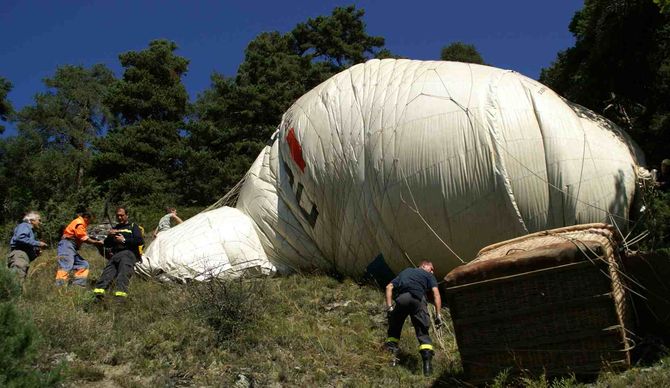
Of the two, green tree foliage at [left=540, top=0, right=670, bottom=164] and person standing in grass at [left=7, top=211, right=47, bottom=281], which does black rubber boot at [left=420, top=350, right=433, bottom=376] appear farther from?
green tree foliage at [left=540, top=0, right=670, bottom=164]

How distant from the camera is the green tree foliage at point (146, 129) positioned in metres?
27.5

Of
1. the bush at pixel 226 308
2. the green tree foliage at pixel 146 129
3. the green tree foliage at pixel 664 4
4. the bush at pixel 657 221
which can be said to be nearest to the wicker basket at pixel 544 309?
the bush at pixel 657 221

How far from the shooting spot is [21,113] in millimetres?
35469

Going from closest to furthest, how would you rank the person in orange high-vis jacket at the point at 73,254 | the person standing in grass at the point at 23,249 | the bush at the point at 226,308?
1. the bush at the point at 226,308
2. the person standing in grass at the point at 23,249
3. the person in orange high-vis jacket at the point at 73,254

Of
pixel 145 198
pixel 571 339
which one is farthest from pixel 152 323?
pixel 145 198

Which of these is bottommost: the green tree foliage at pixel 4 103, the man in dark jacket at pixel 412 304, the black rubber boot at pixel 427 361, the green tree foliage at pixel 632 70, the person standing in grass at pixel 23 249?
the black rubber boot at pixel 427 361

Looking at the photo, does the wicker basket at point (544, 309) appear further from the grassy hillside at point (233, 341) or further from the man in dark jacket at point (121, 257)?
the man in dark jacket at point (121, 257)

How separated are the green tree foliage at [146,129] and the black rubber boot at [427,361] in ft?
65.4

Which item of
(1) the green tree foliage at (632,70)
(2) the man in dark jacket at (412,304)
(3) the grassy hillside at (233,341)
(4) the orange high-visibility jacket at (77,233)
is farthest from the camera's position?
(1) the green tree foliage at (632,70)

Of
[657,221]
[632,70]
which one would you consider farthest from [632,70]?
[657,221]

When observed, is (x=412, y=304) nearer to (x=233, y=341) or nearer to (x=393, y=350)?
(x=393, y=350)

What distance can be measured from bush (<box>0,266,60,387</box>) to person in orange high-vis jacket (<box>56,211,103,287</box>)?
5025 millimetres

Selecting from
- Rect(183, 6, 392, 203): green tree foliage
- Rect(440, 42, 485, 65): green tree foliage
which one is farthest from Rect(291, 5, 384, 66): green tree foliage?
Rect(440, 42, 485, 65): green tree foliage

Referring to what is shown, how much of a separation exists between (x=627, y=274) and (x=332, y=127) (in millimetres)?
4553
